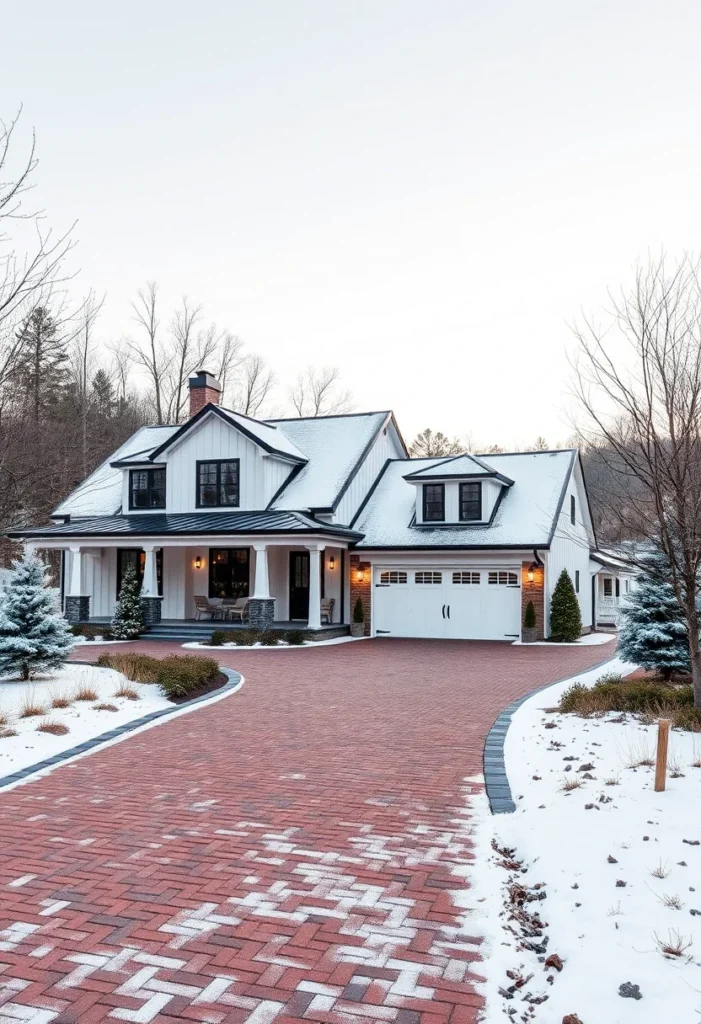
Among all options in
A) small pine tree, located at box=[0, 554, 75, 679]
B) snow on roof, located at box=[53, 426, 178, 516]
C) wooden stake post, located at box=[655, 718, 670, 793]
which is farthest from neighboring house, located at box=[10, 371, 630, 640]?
wooden stake post, located at box=[655, 718, 670, 793]

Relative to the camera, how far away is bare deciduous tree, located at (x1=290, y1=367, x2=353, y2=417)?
47.0m

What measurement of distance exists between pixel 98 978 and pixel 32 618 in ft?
29.9

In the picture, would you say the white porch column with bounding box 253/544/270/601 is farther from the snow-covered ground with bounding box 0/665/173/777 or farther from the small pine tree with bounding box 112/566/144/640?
the snow-covered ground with bounding box 0/665/173/777

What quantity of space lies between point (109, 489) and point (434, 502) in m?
12.2

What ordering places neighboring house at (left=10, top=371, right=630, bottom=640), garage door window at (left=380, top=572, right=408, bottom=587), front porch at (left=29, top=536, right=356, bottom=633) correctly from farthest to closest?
garage door window at (left=380, top=572, right=408, bottom=587) < front porch at (left=29, top=536, right=356, bottom=633) < neighboring house at (left=10, top=371, right=630, bottom=640)

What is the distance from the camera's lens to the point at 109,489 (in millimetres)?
27453

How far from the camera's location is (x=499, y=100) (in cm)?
1423

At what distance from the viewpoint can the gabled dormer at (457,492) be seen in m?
23.0

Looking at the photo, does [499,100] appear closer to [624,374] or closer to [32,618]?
[624,374]

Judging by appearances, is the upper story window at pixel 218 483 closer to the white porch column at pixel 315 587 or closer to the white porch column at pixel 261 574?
the white porch column at pixel 261 574

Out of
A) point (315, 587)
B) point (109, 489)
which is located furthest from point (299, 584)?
point (109, 489)

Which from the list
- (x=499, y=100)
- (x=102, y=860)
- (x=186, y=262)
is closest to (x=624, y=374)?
(x=102, y=860)

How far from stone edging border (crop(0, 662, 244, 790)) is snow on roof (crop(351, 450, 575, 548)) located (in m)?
10.8

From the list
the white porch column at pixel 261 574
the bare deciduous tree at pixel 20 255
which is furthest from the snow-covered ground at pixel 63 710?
the white porch column at pixel 261 574
